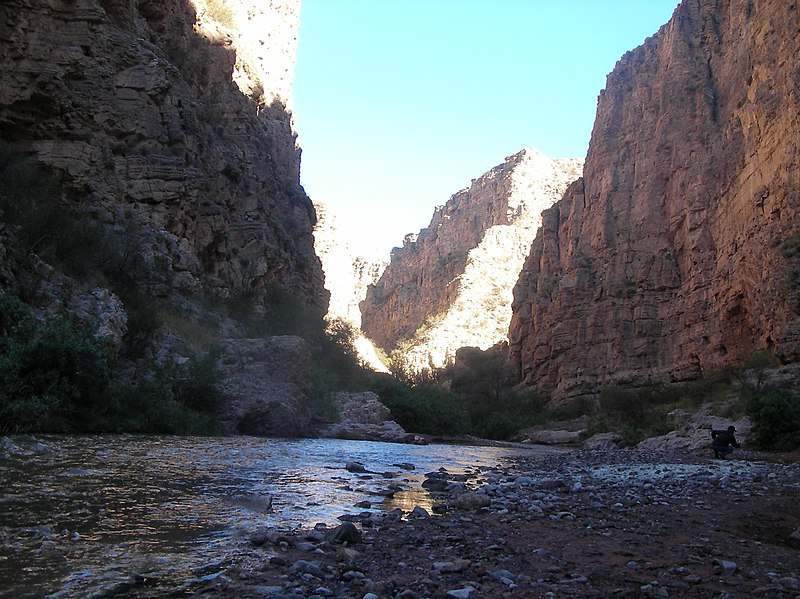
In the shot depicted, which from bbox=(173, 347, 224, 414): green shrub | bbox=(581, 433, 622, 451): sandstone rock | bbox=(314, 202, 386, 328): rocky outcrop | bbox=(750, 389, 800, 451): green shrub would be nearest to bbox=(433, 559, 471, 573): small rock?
bbox=(173, 347, 224, 414): green shrub

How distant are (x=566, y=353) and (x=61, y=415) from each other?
45.9 meters

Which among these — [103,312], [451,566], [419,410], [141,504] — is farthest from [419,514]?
[419,410]

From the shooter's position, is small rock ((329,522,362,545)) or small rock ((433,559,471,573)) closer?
small rock ((433,559,471,573))

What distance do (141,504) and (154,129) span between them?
22.2m

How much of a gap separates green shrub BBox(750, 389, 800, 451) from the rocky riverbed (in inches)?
420

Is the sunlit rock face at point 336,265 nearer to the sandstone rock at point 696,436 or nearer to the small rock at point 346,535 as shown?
the sandstone rock at point 696,436

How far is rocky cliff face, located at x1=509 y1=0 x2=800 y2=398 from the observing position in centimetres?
3080

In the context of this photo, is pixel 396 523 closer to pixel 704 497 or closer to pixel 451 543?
pixel 451 543

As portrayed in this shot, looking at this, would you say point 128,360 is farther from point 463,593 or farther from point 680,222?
point 680,222

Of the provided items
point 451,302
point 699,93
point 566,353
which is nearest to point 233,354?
point 566,353

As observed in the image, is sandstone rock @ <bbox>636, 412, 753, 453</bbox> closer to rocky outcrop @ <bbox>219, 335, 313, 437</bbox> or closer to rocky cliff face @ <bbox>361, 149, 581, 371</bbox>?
rocky outcrop @ <bbox>219, 335, 313, 437</bbox>

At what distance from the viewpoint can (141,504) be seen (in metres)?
4.67

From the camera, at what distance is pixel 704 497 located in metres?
7.04

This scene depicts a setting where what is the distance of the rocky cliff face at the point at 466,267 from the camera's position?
92.5 m
